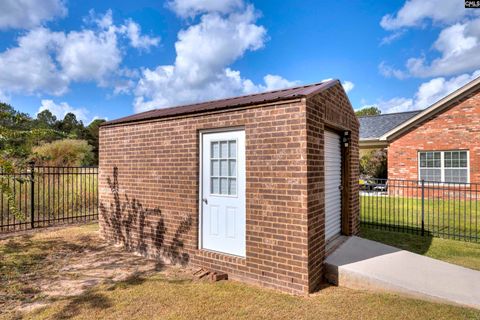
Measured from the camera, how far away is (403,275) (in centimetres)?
378

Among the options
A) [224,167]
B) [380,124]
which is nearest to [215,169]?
[224,167]

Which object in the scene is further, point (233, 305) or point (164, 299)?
point (164, 299)

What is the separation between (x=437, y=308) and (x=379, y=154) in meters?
19.8

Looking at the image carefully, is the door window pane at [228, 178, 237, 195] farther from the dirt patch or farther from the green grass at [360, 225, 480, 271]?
the green grass at [360, 225, 480, 271]

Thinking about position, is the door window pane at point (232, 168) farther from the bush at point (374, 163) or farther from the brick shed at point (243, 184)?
the bush at point (374, 163)

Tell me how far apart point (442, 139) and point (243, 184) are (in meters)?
13.9

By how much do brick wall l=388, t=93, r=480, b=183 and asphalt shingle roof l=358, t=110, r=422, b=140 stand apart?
1.73m

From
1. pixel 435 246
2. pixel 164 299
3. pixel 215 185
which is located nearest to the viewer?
pixel 164 299

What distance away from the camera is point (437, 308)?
3.13 meters

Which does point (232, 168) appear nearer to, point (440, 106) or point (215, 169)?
point (215, 169)

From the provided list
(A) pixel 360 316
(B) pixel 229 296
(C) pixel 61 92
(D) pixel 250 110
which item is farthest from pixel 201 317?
(C) pixel 61 92

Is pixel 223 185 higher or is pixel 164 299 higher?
pixel 223 185

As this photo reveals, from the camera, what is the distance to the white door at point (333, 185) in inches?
196

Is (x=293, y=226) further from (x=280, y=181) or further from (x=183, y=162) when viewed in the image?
(x=183, y=162)
